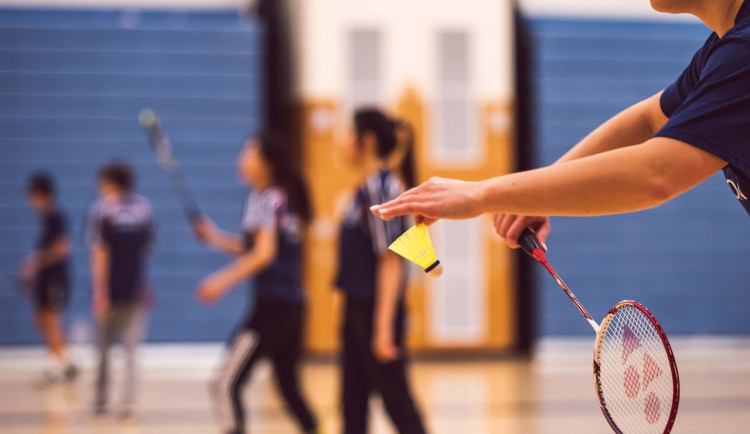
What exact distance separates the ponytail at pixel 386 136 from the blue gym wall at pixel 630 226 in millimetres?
6121

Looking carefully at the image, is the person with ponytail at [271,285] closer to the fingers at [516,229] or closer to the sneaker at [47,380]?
the fingers at [516,229]

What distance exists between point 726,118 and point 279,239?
367 cm

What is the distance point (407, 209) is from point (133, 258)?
5.46 meters

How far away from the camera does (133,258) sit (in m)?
6.79

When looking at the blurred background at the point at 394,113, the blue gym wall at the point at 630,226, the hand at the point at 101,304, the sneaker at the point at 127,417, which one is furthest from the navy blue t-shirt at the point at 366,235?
the blue gym wall at the point at 630,226

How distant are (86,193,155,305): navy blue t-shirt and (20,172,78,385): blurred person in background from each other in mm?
2101

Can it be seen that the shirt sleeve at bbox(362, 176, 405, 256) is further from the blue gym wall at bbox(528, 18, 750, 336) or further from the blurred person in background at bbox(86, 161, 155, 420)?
the blue gym wall at bbox(528, 18, 750, 336)

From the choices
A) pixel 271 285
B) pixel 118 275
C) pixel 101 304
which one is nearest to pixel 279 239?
pixel 271 285

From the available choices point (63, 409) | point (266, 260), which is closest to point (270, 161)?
point (266, 260)

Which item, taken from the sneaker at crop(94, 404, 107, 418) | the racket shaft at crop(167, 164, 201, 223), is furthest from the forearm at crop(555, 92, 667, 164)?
the racket shaft at crop(167, 164, 201, 223)

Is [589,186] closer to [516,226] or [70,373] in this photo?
[516,226]

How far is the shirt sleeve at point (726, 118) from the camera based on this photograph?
1516mm

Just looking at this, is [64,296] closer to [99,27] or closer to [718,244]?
[99,27]

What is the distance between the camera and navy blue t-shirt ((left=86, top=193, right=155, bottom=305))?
670cm
